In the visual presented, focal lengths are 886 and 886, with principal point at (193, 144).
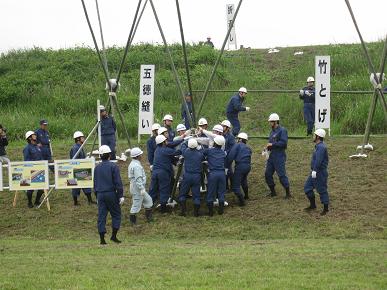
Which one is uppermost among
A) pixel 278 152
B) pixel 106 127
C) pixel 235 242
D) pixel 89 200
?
pixel 106 127

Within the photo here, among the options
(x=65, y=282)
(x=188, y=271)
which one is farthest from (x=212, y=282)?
(x=65, y=282)

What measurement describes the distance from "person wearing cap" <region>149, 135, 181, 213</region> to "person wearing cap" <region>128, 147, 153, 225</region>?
0.67 meters

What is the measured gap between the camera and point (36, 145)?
2181 centimetres

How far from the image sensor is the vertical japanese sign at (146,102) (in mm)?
25406

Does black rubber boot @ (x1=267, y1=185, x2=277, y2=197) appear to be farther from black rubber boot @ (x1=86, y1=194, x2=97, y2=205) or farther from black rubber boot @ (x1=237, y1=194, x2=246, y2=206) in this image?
black rubber boot @ (x1=86, y1=194, x2=97, y2=205)

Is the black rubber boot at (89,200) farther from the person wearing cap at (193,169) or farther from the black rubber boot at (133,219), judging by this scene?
the person wearing cap at (193,169)

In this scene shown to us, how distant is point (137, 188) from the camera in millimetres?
18781

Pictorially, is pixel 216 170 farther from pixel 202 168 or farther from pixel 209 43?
pixel 209 43

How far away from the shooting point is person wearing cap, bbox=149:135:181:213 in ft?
65.5

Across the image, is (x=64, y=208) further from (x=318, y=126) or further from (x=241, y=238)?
Answer: (x=318, y=126)

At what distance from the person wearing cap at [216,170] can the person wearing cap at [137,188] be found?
4.54 ft

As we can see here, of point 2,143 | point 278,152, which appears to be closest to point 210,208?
point 278,152

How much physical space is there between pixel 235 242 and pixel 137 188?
9.08ft

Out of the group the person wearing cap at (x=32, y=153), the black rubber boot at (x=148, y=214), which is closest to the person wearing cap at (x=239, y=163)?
the black rubber boot at (x=148, y=214)
